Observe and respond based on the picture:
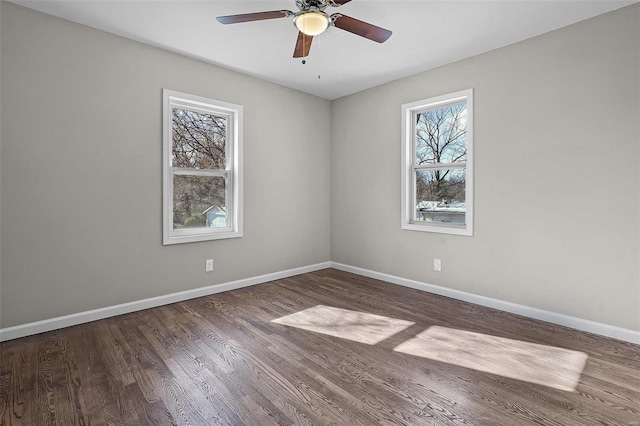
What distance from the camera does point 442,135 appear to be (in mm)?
3922

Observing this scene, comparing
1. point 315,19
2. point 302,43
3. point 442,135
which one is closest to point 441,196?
point 442,135

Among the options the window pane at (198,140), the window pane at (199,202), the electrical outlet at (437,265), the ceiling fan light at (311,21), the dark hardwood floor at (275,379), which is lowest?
the dark hardwood floor at (275,379)

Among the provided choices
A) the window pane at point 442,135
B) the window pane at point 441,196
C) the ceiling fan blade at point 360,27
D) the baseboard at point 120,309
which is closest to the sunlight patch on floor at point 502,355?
the window pane at point 441,196

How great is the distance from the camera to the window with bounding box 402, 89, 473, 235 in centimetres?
364

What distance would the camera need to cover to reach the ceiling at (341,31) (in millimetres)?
2609

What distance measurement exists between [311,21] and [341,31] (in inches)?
33.3

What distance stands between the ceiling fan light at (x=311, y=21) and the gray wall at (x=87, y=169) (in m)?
1.83

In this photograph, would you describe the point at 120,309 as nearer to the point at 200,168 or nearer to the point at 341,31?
the point at 200,168

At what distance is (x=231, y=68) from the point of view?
152 inches


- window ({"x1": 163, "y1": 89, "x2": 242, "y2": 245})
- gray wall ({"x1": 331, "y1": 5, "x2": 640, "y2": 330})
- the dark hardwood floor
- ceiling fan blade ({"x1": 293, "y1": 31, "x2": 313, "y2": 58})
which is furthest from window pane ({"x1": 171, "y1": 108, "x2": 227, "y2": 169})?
gray wall ({"x1": 331, "y1": 5, "x2": 640, "y2": 330})

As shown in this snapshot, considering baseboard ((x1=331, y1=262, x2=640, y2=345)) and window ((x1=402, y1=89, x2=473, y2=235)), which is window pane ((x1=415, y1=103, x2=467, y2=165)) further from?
baseboard ((x1=331, y1=262, x2=640, y2=345))

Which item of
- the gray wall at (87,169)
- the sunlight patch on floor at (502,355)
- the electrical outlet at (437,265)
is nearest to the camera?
the sunlight patch on floor at (502,355)

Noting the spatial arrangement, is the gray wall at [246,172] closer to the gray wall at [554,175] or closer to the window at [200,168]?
the gray wall at [554,175]

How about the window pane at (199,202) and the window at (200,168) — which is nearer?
the window at (200,168)
